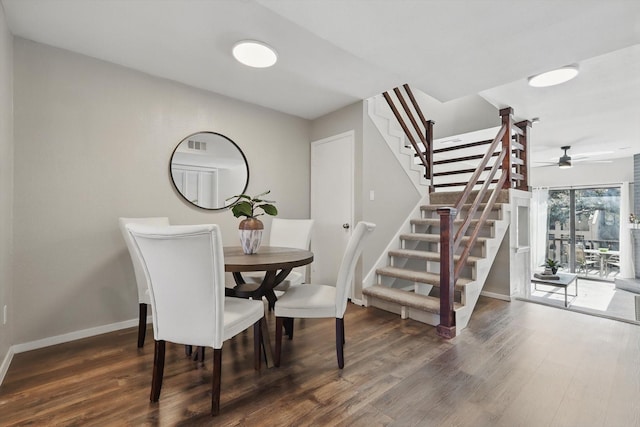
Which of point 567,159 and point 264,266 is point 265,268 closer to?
point 264,266

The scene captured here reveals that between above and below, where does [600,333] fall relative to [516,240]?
below

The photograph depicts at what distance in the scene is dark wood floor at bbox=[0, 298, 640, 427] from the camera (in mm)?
1488

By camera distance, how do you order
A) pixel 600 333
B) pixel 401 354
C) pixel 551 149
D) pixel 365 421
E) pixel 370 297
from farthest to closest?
pixel 551 149
pixel 370 297
pixel 600 333
pixel 401 354
pixel 365 421

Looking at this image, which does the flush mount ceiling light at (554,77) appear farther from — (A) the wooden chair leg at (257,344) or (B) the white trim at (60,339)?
(B) the white trim at (60,339)

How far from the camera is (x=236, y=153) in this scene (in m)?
3.35

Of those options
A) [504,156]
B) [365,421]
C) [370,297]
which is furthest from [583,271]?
Result: [365,421]

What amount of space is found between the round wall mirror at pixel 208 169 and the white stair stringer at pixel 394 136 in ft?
5.37

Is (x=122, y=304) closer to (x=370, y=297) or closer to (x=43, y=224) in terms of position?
(x=43, y=224)

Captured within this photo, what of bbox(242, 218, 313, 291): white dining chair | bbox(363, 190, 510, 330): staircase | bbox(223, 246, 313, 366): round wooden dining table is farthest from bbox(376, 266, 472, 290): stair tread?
bbox(223, 246, 313, 366): round wooden dining table

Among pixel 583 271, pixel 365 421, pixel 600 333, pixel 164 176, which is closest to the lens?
pixel 365 421

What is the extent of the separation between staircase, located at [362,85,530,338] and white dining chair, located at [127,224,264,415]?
1877mm

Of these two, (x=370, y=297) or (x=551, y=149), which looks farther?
(x=551, y=149)

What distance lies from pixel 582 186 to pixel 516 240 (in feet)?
15.8

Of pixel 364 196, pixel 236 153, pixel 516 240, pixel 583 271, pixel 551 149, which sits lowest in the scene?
pixel 583 271
